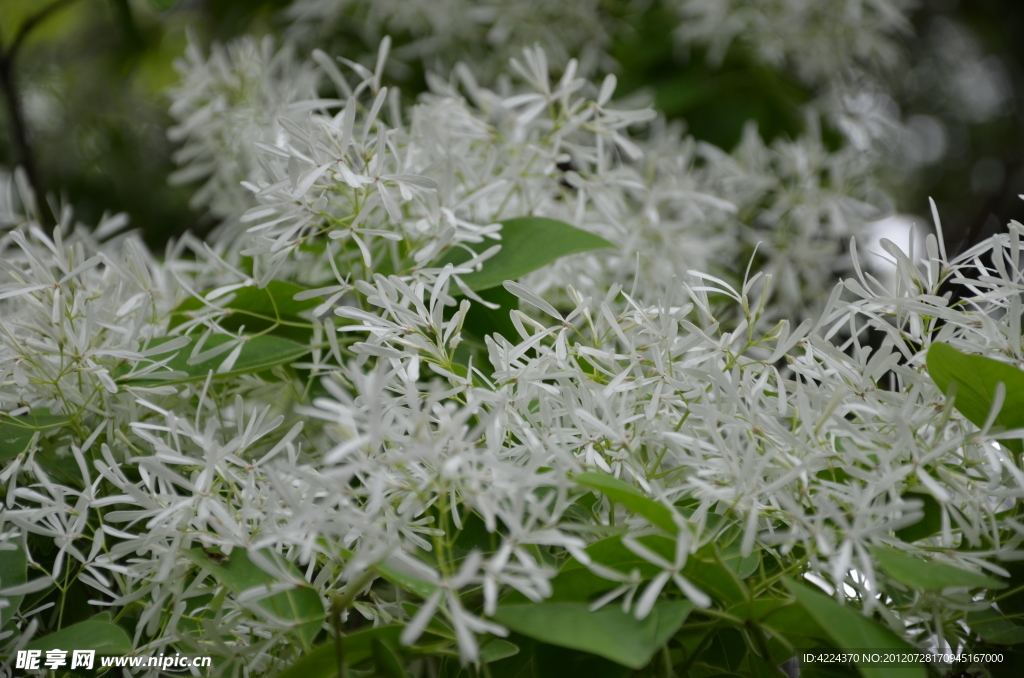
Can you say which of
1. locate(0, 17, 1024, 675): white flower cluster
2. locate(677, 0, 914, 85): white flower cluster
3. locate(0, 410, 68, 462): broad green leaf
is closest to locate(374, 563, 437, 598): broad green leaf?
locate(0, 17, 1024, 675): white flower cluster

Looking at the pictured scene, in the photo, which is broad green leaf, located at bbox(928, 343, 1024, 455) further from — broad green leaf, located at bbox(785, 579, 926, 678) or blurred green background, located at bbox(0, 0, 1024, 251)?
blurred green background, located at bbox(0, 0, 1024, 251)

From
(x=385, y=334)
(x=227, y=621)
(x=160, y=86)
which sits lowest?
(x=160, y=86)

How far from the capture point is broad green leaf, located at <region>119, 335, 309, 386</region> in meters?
0.42

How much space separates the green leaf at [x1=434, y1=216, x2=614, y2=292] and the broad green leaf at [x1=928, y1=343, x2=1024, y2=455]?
0.20 meters

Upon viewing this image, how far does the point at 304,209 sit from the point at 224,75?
1.37ft

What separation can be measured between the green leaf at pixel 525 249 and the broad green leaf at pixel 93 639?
0.81ft

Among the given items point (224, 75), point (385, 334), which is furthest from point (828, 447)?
point (224, 75)

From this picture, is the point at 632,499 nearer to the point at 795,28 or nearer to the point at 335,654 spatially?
the point at 335,654

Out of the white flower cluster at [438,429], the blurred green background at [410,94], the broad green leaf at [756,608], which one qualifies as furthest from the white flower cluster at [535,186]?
the broad green leaf at [756,608]

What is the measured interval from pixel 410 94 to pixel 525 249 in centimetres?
63

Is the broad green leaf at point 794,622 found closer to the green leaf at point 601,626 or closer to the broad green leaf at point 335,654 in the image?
the green leaf at point 601,626

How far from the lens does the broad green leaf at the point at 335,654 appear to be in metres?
0.29

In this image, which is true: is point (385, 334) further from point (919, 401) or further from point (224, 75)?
point (224, 75)

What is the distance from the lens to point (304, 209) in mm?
411
